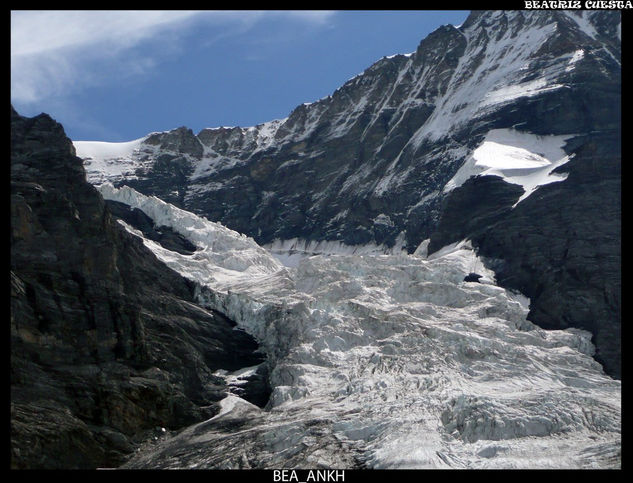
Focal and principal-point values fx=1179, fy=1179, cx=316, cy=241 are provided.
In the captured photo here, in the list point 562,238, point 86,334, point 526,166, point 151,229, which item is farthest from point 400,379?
point 151,229

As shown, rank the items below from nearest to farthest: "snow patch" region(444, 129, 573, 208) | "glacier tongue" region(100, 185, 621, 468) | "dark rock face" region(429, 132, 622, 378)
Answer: "glacier tongue" region(100, 185, 621, 468), "dark rock face" region(429, 132, 622, 378), "snow patch" region(444, 129, 573, 208)

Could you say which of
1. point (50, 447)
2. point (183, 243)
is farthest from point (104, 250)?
point (183, 243)

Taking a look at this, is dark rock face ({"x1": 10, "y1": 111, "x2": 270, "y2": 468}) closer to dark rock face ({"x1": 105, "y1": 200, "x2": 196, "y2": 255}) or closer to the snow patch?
dark rock face ({"x1": 105, "y1": 200, "x2": 196, "y2": 255})

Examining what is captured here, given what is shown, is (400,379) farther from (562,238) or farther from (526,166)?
(526,166)

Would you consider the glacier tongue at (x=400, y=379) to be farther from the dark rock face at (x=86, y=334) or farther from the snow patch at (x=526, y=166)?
the snow patch at (x=526, y=166)

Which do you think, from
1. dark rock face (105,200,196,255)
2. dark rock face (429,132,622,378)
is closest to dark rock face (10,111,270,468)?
dark rock face (105,200,196,255)

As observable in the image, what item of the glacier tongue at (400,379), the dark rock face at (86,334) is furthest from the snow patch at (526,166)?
the dark rock face at (86,334)
